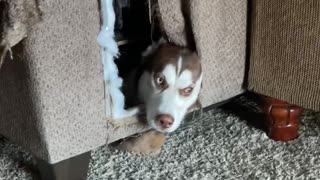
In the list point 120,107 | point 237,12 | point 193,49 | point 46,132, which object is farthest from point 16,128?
point 237,12

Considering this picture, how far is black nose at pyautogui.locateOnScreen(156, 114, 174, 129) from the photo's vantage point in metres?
1.14

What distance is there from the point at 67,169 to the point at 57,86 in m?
0.19

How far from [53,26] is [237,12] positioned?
442 mm

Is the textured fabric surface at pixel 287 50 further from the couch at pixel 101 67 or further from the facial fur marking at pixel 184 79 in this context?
the facial fur marking at pixel 184 79

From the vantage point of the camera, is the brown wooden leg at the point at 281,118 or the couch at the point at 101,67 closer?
the couch at the point at 101,67

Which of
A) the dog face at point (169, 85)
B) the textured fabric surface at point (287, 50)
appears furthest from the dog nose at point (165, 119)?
the textured fabric surface at point (287, 50)

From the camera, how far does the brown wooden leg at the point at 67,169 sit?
110 centimetres

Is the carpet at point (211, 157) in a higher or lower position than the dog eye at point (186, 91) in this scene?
lower

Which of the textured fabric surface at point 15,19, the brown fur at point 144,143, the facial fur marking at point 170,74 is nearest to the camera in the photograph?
the textured fabric surface at point 15,19

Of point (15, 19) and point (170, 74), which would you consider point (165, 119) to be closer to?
point (170, 74)

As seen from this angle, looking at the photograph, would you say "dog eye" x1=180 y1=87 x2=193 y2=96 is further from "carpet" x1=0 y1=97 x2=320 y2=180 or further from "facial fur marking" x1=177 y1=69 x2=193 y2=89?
"carpet" x1=0 y1=97 x2=320 y2=180

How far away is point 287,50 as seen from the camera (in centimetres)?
122

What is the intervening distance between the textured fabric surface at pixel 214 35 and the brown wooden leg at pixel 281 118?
3.2 inches

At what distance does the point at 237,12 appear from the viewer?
4.09ft
